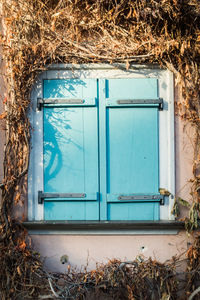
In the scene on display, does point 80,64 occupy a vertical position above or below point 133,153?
above

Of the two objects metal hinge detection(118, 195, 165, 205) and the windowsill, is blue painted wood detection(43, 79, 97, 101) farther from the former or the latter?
the windowsill

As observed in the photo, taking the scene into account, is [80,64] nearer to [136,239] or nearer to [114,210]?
[114,210]

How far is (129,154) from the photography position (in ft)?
11.1

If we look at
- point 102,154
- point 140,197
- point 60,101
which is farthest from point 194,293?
point 60,101

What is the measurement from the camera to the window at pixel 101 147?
3.37 m

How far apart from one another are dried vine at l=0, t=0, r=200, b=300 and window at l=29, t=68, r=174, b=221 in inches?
6.1

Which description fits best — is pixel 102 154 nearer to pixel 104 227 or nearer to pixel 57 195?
pixel 57 195

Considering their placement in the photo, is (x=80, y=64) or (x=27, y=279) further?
(x=80, y=64)

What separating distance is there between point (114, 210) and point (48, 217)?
71cm

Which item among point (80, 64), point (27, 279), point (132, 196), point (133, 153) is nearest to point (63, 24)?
point (80, 64)

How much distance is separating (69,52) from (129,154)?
1265mm

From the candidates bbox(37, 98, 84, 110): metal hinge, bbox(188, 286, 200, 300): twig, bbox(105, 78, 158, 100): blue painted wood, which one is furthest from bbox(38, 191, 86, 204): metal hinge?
bbox(188, 286, 200, 300): twig

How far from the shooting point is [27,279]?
3191 millimetres

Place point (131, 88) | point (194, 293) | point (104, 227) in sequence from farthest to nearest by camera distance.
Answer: point (131, 88), point (104, 227), point (194, 293)
